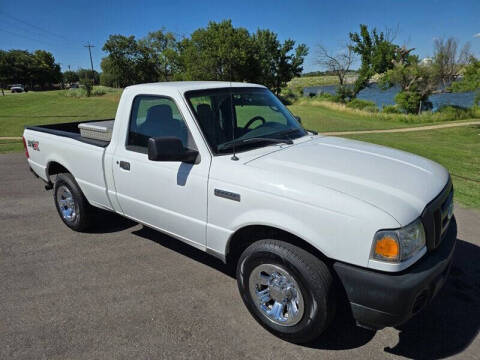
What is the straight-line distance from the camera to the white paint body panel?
7.63 feet

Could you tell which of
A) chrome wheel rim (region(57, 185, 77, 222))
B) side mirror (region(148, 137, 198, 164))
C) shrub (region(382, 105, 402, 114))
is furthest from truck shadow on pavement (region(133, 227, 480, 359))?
shrub (region(382, 105, 402, 114))

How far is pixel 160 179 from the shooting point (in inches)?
131

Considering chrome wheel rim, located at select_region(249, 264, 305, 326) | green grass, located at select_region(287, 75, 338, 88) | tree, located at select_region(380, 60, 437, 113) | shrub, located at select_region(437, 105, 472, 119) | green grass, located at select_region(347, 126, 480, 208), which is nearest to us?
chrome wheel rim, located at select_region(249, 264, 305, 326)

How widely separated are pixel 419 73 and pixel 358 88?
1282 centimetres

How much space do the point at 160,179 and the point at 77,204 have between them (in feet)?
6.09

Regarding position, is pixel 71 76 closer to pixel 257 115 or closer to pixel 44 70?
pixel 44 70

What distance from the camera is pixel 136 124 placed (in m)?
3.73

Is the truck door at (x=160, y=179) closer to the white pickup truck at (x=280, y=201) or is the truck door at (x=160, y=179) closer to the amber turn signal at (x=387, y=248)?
the white pickup truck at (x=280, y=201)

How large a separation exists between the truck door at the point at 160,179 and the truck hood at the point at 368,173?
2.11ft

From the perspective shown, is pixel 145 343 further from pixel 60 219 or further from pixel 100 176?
pixel 60 219

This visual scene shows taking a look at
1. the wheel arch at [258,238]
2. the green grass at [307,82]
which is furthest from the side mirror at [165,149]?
the green grass at [307,82]

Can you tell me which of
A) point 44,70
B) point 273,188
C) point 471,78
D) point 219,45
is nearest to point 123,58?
point 44,70

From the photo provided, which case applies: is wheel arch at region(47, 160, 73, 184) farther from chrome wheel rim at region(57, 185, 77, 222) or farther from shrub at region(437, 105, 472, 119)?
shrub at region(437, 105, 472, 119)

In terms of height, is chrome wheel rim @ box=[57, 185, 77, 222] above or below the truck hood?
below
